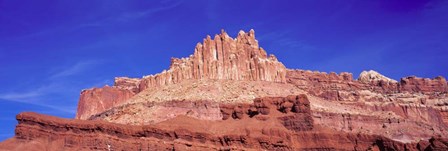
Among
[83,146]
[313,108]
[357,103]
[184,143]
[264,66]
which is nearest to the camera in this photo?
[83,146]

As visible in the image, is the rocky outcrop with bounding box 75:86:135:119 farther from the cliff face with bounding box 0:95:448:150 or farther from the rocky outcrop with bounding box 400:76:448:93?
the rocky outcrop with bounding box 400:76:448:93

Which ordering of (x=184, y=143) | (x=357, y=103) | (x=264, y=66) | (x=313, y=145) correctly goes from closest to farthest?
1. (x=184, y=143)
2. (x=313, y=145)
3. (x=264, y=66)
4. (x=357, y=103)

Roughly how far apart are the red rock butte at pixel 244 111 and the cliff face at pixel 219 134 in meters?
0.12

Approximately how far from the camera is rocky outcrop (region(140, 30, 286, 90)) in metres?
132

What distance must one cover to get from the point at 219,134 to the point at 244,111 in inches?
415

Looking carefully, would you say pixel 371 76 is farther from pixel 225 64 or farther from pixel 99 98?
pixel 99 98

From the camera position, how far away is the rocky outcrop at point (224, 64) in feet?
434

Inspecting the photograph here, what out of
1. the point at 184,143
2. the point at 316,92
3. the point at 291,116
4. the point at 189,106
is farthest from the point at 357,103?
the point at 184,143

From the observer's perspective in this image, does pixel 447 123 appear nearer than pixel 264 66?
No

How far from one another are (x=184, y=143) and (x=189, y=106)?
122 ft

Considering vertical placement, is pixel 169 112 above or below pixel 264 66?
below

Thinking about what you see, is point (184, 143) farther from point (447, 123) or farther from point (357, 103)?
point (447, 123)

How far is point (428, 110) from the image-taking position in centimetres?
15788

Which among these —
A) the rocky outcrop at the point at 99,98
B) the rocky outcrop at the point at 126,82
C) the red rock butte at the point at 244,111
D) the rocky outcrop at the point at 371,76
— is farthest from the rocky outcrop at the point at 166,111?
the rocky outcrop at the point at 371,76
